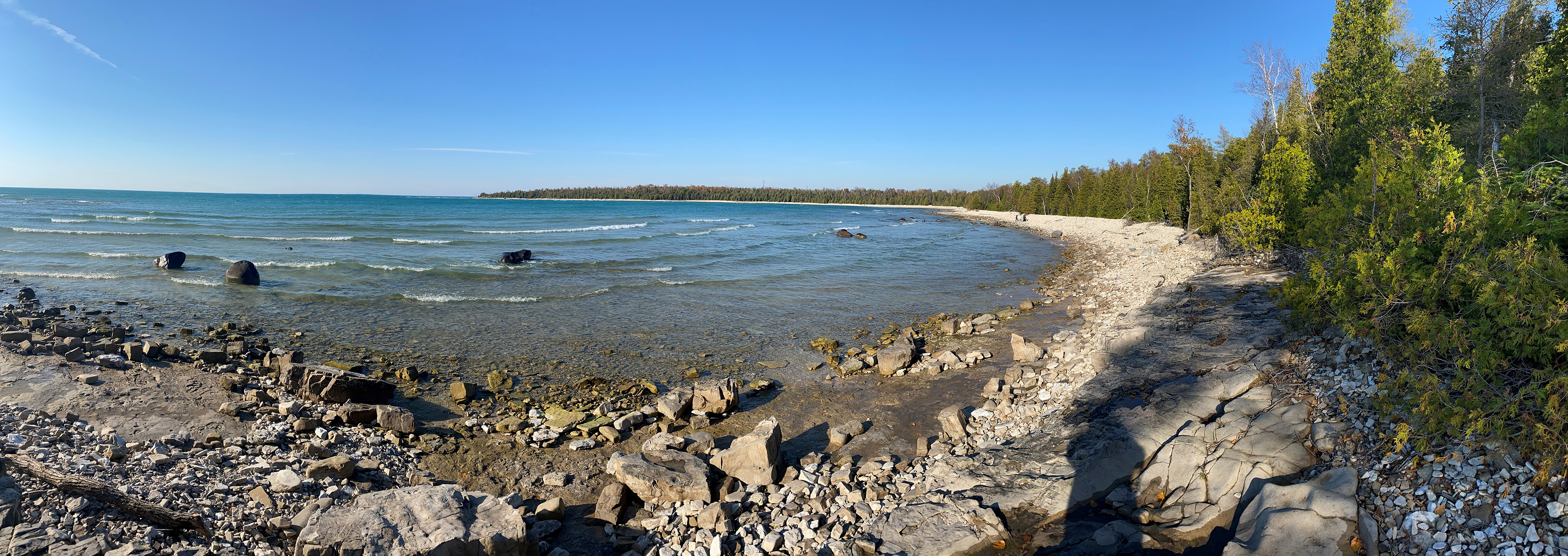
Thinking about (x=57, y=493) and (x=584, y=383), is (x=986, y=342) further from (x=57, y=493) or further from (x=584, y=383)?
(x=57, y=493)

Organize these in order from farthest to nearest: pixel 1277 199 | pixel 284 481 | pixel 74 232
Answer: pixel 74 232 < pixel 1277 199 < pixel 284 481

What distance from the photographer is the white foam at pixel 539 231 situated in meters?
53.4

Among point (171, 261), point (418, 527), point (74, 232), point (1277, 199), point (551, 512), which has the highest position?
point (1277, 199)

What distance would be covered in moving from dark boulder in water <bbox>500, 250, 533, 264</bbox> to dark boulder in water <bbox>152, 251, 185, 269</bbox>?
12.6 meters

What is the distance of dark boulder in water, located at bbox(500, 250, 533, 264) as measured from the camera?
103 feet

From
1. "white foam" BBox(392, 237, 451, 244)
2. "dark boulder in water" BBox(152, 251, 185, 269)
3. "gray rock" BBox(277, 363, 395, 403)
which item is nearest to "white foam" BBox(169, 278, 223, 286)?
"dark boulder in water" BBox(152, 251, 185, 269)

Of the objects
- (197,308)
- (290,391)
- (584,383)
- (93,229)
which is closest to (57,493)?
(290,391)

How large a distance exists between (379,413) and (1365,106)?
37.5 m

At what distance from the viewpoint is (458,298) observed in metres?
20.8

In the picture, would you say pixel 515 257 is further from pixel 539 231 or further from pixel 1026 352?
pixel 539 231

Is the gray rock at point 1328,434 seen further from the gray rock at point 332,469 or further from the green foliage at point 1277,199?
the green foliage at point 1277,199

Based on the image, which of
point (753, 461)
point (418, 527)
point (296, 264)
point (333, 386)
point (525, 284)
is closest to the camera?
point (418, 527)

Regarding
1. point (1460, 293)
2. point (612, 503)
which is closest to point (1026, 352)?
point (1460, 293)

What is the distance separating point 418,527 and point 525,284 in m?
20.5
